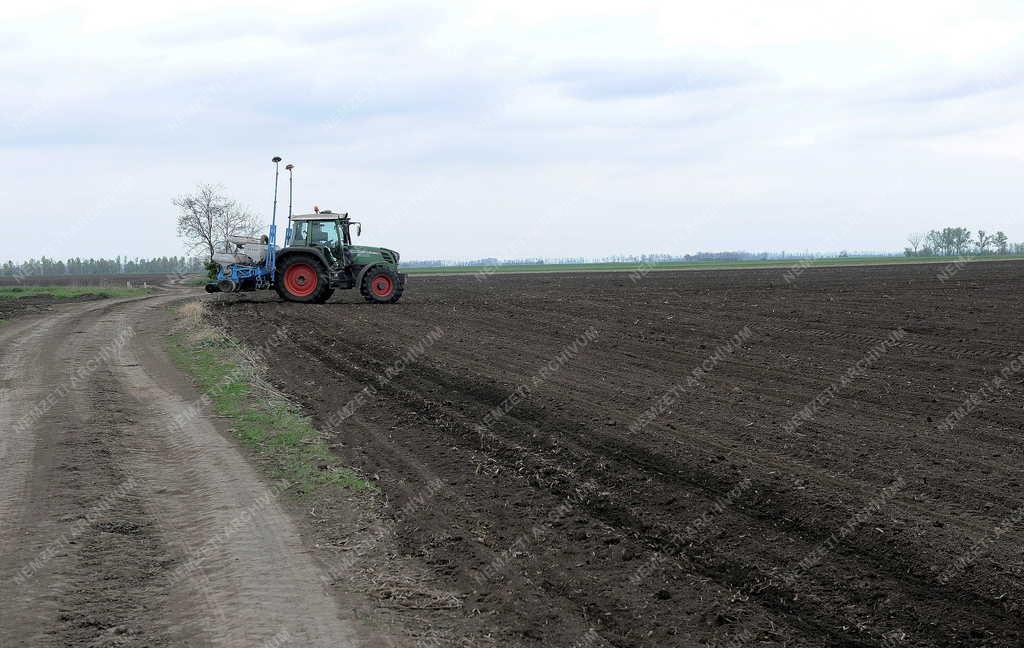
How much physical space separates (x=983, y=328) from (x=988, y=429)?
8582 mm

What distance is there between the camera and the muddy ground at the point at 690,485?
507 centimetres

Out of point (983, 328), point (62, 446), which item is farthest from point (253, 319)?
point (983, 328)

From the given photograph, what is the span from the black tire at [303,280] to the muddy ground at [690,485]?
9.03m

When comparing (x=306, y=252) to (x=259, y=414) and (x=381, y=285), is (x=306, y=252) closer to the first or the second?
(x=381, y=285)

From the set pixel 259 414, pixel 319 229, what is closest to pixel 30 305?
pixel 319 229

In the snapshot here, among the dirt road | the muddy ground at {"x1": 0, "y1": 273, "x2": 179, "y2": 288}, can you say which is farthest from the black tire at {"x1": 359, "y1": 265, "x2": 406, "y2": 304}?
the muddy ground at {"x1": 0, "y1": 273, "x2": 179, "y2": 288}

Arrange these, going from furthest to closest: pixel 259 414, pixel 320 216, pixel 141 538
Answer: pixel 320 216, pixel 259 414, pixel 141 538

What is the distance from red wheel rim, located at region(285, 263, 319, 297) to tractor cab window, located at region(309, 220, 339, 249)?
78 cm

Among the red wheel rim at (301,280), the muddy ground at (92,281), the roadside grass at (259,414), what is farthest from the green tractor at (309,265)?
the muddy ground at (92,281)

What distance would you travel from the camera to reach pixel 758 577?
18.0ft

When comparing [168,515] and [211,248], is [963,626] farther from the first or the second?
[211,248]

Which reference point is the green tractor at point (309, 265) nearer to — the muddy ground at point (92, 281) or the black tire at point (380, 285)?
the black tire at point (380, 285)

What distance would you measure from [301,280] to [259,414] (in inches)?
583

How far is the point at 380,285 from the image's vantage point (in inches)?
981
